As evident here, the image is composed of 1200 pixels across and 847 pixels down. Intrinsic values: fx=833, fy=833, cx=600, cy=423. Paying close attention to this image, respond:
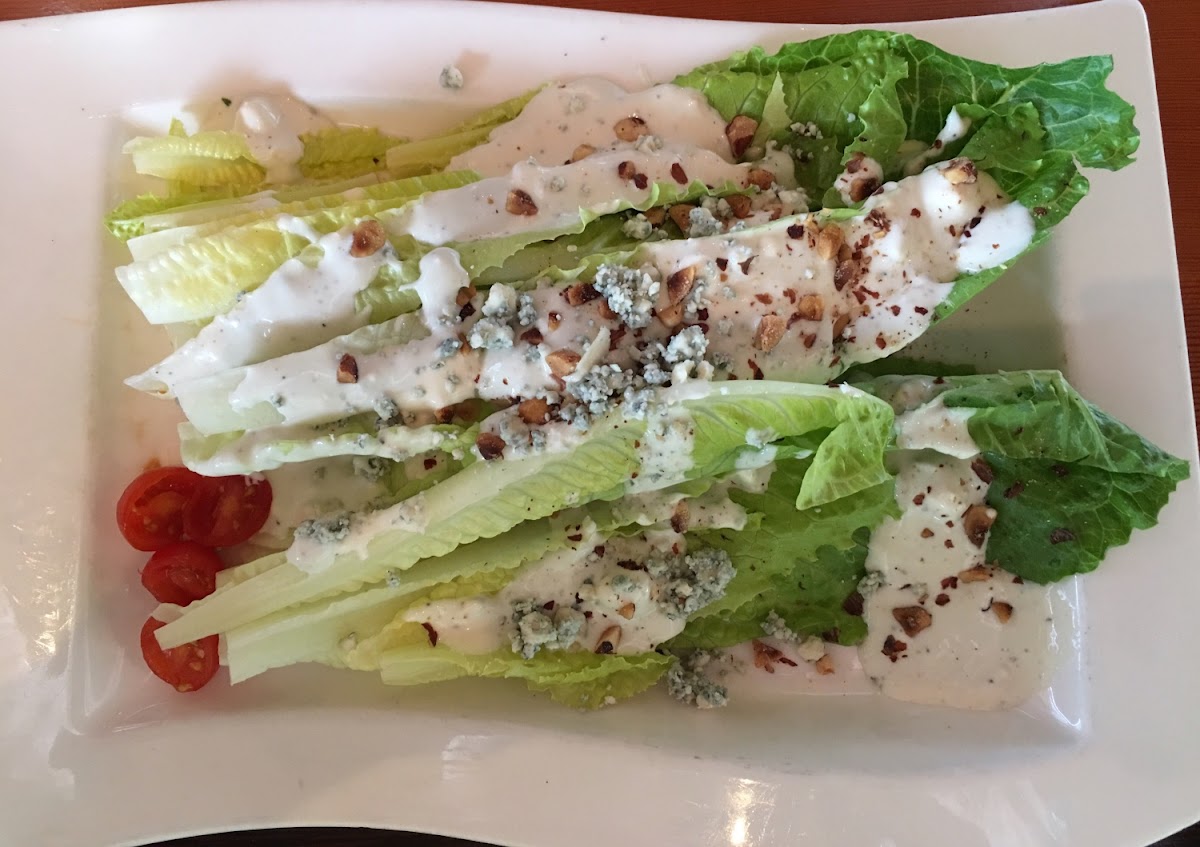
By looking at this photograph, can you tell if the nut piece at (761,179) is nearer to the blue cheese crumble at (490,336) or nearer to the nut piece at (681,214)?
the nut piece at (681,214)

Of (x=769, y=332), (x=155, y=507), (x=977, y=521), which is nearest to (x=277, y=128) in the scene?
(x=155, y=507)

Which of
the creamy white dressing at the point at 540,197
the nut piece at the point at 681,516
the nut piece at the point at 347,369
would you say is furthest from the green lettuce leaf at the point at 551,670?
the creamy white dressing at the point at 540,197

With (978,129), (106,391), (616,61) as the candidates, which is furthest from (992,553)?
(106,391)

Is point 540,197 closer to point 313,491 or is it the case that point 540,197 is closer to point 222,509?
point 313,491

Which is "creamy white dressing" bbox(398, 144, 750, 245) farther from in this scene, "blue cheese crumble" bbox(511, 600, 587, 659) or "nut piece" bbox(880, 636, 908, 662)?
"nut piece" bbox(880, 636, 908, 662)

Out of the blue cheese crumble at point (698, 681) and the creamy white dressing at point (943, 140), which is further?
the blue cheese crumble at point (698, 681)

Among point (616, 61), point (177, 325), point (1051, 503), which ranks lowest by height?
point (1051, 503)

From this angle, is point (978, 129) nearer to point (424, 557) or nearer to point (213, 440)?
point (424, 557)
